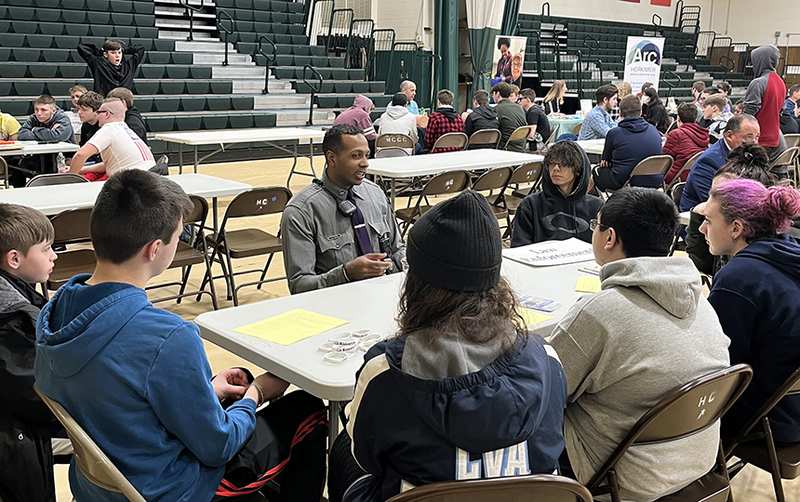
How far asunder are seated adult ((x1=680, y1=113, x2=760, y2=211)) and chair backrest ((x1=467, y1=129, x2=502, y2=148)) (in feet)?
10.6

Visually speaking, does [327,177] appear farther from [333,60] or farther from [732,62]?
[732,62]

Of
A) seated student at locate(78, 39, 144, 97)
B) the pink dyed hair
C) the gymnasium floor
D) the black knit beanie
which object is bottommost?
the gymnasium floor

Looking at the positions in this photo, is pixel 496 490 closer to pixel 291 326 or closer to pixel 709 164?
pixel 291 326

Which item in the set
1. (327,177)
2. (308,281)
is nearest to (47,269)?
(308,281)

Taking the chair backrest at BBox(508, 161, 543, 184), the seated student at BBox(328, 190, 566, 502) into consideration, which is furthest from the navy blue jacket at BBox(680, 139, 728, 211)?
the seated student at BBox(328, 190, 566, 502)

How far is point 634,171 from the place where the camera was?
18.1 ft

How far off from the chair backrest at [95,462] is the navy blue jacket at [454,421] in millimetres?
483

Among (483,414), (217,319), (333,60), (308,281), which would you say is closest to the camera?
(483,414)

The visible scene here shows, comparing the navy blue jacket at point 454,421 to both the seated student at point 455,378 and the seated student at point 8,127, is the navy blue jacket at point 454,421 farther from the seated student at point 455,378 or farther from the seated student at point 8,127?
the seated student at point 8,127

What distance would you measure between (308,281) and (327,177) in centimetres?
46

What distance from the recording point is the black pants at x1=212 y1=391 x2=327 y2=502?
1.67m

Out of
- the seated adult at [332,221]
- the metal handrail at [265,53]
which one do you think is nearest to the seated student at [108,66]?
the metal handrail at [265,53]

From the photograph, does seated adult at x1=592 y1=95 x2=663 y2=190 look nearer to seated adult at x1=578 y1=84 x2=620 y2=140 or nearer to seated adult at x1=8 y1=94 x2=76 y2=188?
seated adult at x1=578 y1=84 x2=620 y2=140

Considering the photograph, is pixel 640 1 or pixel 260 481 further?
pixel 640 1
